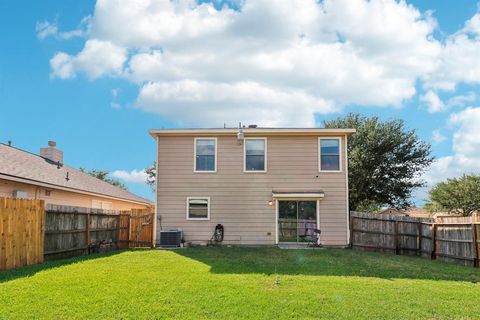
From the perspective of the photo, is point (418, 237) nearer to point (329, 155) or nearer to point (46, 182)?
point (329, 155)

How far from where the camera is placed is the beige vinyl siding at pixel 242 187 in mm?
15906

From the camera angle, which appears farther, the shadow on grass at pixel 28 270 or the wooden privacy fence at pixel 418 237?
the wooden privacy fence at pixel 418 237

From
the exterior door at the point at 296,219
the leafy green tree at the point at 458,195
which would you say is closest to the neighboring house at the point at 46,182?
the exterior door at the point at 296,219

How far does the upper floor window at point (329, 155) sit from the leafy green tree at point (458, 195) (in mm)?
20190

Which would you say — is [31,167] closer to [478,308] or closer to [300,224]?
[300,224]

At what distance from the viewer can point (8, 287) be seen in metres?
6.88

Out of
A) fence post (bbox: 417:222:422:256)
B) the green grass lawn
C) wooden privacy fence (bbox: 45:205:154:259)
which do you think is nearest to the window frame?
wooden privacy fence (bbox: 45:205:154:259)

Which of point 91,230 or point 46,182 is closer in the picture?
point 91,230

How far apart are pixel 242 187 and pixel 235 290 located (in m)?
9.32

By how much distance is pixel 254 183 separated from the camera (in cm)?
1614

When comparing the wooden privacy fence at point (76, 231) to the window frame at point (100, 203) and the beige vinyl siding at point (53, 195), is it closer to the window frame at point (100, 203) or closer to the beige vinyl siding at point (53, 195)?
the beige vinyl siding at point (53, 195)

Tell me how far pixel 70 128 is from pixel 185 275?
11.8 meters

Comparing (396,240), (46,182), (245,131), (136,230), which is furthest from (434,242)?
(46,182)

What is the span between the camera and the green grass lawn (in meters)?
5.78
